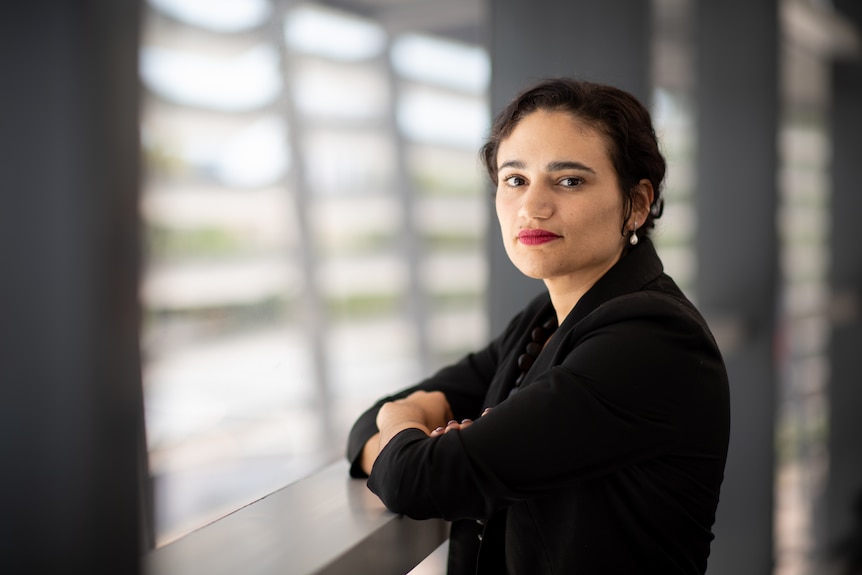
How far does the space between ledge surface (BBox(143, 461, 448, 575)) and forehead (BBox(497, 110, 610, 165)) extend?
70cm

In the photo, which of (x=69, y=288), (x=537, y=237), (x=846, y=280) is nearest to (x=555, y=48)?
(x=537, y=237)

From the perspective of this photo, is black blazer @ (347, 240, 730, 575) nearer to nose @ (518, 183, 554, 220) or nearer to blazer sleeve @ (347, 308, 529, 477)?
nose @ (518, 183, 554, 220)

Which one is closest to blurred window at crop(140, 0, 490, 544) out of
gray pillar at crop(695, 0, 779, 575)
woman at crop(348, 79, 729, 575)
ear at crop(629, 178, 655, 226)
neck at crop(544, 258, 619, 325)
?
woman at crop(348, 79, 729, 575)

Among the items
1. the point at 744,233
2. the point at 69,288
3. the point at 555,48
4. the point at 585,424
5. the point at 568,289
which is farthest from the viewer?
the point at 744,233

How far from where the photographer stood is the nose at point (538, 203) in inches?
56.0

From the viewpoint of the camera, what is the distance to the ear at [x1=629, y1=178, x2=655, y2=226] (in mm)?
1490

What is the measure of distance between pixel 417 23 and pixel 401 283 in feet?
4.00

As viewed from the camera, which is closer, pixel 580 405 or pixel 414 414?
pixel 580 405

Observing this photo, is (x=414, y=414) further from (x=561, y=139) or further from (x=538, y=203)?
(x=561, y=139)

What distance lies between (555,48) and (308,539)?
166 centimetres

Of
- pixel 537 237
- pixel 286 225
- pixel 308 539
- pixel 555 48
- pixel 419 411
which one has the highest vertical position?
pixel 555 48

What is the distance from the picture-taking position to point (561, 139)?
4.67 ft

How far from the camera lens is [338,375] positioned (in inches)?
124

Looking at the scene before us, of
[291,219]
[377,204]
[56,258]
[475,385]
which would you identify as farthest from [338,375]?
[56,258]
